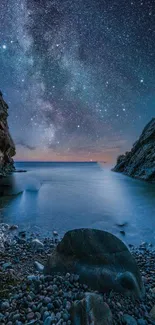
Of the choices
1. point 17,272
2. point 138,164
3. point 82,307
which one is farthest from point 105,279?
point 138,164

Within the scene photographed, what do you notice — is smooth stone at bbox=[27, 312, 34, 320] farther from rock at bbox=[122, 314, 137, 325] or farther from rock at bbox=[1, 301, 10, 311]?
rock at bbox=[122, 314, 137, 325]

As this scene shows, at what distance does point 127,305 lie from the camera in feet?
9.21

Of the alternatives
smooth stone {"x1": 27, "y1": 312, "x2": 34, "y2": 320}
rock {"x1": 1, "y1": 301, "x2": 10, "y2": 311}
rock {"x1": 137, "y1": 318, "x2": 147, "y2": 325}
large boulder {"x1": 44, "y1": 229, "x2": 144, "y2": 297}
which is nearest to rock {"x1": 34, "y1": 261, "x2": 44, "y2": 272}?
large boulder {"x1": 44, "y1": 229, "x2": 144, "y2": 297}

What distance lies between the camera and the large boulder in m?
3.14

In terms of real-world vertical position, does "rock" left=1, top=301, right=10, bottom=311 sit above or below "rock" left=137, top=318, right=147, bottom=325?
above

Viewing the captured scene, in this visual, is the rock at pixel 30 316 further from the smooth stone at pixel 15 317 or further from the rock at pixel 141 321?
the rock at pixel 141 321

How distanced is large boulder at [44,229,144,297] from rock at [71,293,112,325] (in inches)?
30.6

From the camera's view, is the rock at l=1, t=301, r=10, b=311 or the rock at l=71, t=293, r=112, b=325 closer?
the rock at l=71, t=293, r=112, b=325

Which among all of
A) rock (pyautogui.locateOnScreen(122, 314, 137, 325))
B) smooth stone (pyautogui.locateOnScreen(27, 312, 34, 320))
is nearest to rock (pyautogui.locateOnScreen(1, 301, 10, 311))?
smooth stone (pyautogui.locateOnScreen(27, 312, 34, 320))

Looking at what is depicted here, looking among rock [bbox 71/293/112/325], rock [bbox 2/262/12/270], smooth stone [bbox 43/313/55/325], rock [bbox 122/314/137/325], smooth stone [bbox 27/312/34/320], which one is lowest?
rock [bbox 2/262/12/270]

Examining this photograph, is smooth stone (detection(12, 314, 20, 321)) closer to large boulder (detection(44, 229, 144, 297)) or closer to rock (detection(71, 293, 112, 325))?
rock (detection(71, 293, 112, 325))

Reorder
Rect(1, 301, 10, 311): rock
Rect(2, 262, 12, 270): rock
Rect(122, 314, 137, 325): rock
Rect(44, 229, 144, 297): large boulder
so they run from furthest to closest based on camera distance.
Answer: Rect(2, 262, 12, 270): rock, Rect(44, 229, 144, 297): large boulder, Rect(1, 301, 10, 311): rock, Rect(122, 314, 137, 325): rock

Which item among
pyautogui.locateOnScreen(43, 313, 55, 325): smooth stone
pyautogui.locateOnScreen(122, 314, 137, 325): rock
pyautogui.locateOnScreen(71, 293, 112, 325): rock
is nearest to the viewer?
pyautogui.locateOnScreen(71, 293, 112, 325): rock

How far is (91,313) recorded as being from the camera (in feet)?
7.41
